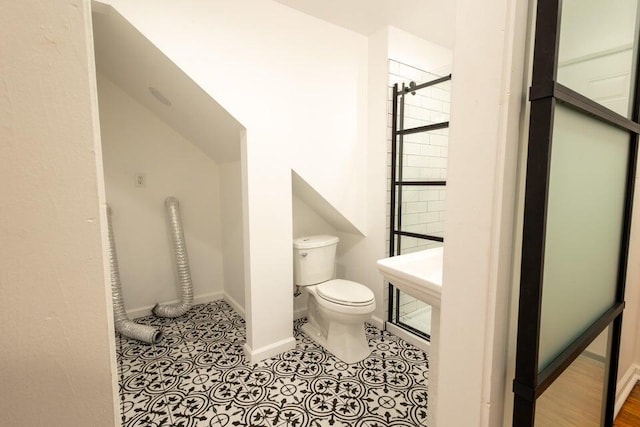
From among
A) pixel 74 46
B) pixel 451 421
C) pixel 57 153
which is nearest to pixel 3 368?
pixel 57 153

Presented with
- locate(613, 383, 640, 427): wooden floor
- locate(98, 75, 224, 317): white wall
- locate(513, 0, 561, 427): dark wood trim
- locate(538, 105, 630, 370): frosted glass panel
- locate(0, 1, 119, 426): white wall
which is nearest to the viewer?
locate(0, 1, 119, 426): white wall

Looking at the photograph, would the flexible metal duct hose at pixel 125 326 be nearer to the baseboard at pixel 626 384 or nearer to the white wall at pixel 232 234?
the white wall at pixel 232 234

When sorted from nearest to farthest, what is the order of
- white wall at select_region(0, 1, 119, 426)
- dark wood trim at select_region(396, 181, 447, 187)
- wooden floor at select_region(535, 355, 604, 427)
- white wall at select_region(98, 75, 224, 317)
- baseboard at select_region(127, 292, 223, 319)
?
white wall at select_region(0, 1, 119, 426)
wooden floor at select_region(535, 355, 604, 427)
dark wood trim at select_region(396, 181, 447, 187)
white wall at select_region(98, 75, 224, 317)
baseboard at select_region(127, 292, 223, 319)

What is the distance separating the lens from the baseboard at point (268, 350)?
1879mm

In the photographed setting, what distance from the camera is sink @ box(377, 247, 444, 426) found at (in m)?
1.00

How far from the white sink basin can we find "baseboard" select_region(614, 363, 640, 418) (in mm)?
1207

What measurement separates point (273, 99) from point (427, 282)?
4.73ft

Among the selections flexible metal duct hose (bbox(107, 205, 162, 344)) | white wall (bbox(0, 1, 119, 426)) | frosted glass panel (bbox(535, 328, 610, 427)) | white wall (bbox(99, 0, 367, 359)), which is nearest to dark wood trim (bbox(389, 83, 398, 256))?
white wall (bbox(99, 0, 367, 359))

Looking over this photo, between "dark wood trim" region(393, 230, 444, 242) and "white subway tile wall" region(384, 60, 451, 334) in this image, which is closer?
"dark wood trim" region(393, 230, 444, 242)

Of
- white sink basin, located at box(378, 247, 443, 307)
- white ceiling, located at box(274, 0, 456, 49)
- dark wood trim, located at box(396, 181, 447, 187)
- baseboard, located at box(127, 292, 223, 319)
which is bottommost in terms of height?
baseboard, located at box(127, 292, 223, 319)

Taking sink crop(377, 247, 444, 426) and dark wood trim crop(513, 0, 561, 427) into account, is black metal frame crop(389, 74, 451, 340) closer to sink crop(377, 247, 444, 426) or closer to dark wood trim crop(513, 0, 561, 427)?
sink crop(377, 247, 444, 426)

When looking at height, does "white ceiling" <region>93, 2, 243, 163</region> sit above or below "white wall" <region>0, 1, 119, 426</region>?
above

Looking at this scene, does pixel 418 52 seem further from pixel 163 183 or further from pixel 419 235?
pixel 163 183

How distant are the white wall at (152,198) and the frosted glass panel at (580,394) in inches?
102
